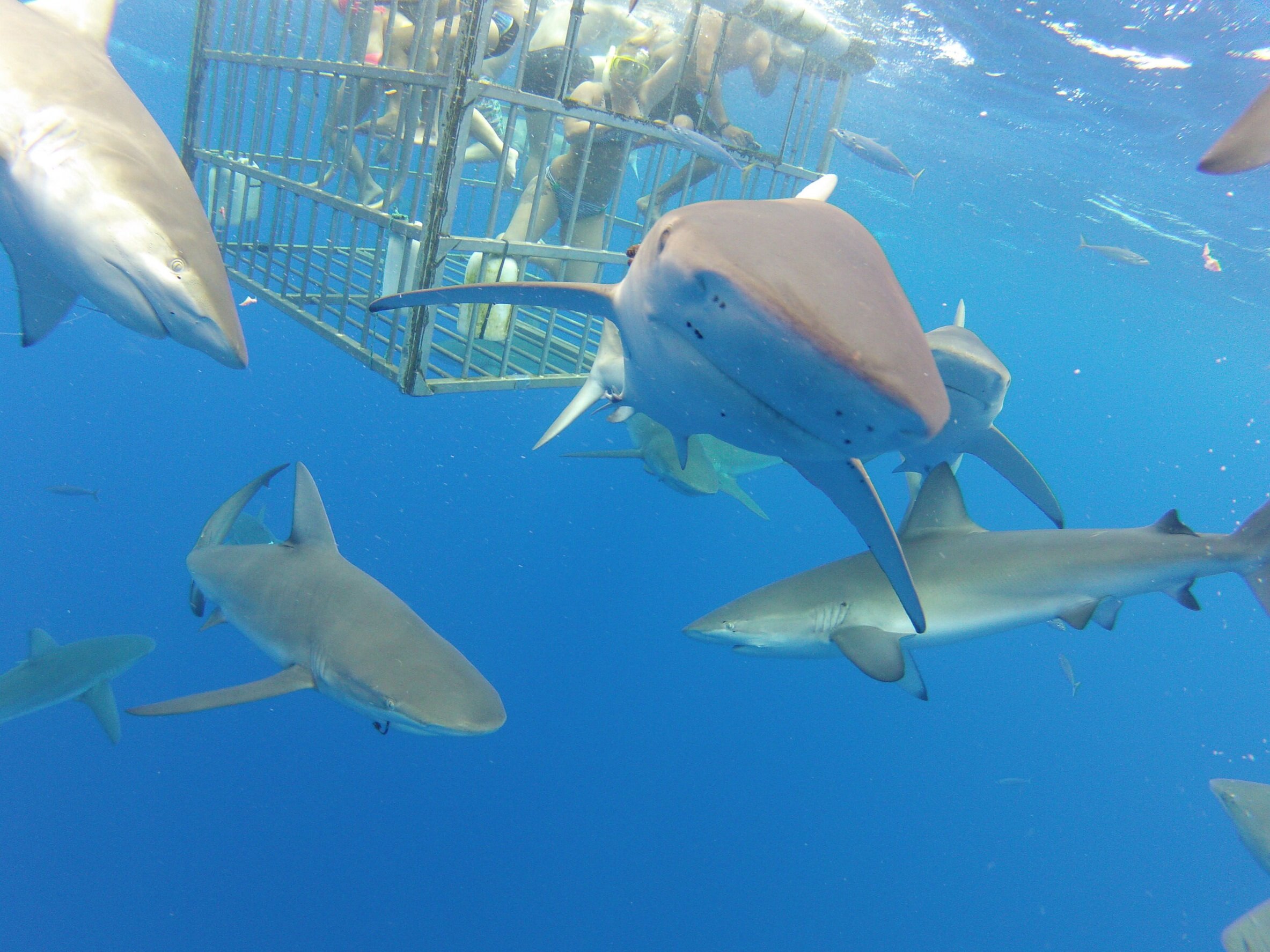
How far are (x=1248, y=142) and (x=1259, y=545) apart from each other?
10.8 ft

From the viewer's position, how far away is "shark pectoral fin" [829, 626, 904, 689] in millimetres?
3457

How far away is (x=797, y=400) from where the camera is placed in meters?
1.55

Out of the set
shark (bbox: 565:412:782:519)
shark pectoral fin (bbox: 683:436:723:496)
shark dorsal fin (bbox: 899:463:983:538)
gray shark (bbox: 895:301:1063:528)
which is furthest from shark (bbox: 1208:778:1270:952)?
shark pectoral fin (bbox: 683:436:723:496)

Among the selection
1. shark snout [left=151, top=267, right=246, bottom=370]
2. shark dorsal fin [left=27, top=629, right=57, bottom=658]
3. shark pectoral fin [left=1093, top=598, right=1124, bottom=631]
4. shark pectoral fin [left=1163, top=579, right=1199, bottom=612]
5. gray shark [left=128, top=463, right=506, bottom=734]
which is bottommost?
shark dorsal fin [left=27, top=629, right=57, bottom=658]

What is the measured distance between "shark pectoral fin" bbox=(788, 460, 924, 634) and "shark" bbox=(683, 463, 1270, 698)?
37.3 inches

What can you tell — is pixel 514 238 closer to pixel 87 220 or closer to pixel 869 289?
pixel 87 220

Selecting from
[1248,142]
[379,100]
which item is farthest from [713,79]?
[1248,142]

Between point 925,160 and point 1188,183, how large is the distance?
908cm

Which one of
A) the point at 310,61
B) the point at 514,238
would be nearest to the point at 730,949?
the point at 514,238

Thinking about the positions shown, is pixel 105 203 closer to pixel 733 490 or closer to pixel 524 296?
pixel 524 296

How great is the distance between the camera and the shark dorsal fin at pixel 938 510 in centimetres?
393

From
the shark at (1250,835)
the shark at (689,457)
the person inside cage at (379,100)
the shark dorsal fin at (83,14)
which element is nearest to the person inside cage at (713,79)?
the person inside cage at (379,100)

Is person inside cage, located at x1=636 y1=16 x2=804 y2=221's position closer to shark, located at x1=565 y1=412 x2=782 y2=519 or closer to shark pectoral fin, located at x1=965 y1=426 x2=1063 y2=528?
shark, located at x1=565 y1=412 x2=782 y2=519

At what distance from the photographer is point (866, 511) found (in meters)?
2.49
